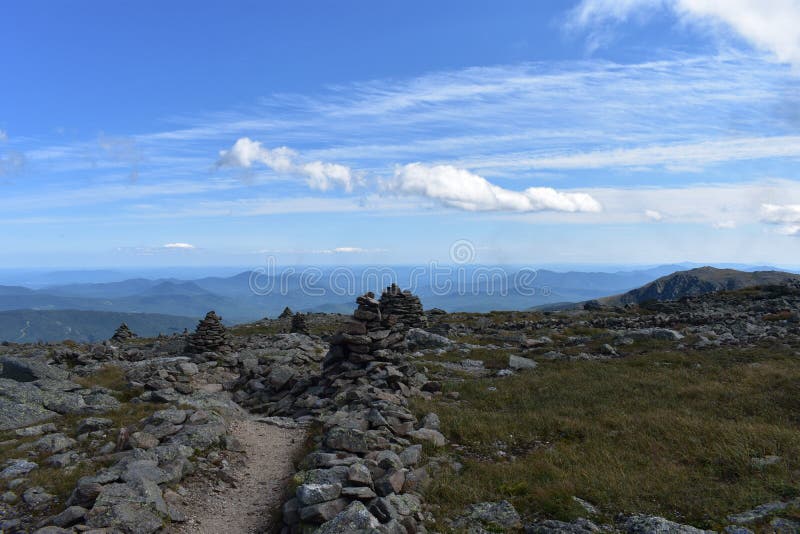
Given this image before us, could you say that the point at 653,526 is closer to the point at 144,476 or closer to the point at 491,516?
the point at 491,516

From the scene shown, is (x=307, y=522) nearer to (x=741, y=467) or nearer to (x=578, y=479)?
(x=578, y=479)

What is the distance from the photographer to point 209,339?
3716 centimetres

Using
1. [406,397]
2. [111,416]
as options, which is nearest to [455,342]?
[406,397]

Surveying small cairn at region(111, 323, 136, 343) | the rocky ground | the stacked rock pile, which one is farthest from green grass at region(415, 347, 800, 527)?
small cairn at region(111, 323, 136, 343)

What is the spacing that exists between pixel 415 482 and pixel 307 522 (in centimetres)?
302

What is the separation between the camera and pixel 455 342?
3678cm

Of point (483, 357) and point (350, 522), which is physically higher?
point (350, 522)

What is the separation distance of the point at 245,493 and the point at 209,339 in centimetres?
2618

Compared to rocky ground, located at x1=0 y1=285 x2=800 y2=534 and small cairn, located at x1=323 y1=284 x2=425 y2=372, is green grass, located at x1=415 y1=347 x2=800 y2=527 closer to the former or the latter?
rocky ground, located at x1=0 y1=285 x2=800 y2=534

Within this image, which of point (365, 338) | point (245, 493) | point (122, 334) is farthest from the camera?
point (122, 334)

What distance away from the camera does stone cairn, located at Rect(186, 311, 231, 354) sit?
36844 millimetres

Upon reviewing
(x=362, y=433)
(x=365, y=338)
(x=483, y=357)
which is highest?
(x=365, y=338)

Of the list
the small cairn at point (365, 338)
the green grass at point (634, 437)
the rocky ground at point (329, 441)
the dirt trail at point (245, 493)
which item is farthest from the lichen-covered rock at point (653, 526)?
the small cairn at point (365, 338)

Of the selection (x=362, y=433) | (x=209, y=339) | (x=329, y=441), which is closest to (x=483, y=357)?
(x=362, y=433)
